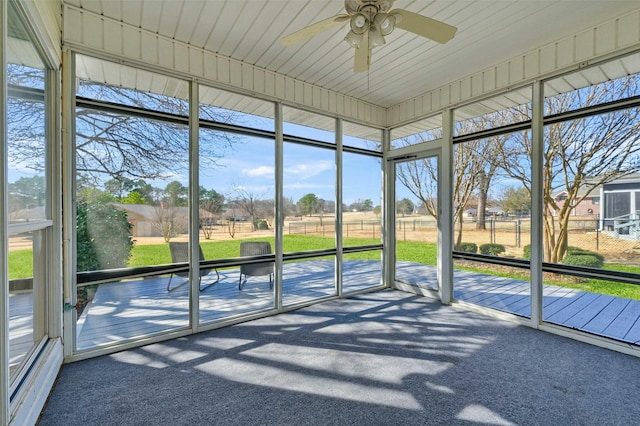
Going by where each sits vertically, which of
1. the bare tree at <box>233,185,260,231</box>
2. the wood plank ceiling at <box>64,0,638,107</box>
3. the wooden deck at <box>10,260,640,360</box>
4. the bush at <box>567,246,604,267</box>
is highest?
the wood plank ceiling at <box>64,0,638,107</box>

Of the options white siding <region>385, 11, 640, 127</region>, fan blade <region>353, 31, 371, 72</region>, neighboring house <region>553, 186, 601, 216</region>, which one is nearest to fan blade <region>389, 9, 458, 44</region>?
fan blade <region>353, 31, 371, 72</region>

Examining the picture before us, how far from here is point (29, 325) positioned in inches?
82.3

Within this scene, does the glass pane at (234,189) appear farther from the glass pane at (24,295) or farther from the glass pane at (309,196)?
the glass pane at (24,295)

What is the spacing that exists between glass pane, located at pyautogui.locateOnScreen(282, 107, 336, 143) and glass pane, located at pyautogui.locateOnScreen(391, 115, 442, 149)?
122cm

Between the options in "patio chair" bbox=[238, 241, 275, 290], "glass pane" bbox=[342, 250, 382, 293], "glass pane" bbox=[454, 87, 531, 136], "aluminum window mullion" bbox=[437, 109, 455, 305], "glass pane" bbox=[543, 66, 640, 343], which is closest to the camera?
"glass pane" bbox=[543, 66, 640, 343]

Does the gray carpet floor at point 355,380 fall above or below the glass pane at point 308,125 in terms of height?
below

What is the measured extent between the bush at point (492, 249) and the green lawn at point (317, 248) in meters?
0.22

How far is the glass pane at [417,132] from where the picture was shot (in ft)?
14.4

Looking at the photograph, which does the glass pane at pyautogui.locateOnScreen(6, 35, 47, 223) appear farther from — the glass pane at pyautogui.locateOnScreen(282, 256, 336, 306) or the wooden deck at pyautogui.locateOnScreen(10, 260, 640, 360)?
the glass pane at pyautogui.locateOnScreen(282, 256, 336, 306)

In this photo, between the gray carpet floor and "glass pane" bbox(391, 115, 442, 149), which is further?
"glass pane" bbox(391, 115, 442, 149)

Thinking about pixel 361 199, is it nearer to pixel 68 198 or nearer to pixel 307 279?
pixel 307 279

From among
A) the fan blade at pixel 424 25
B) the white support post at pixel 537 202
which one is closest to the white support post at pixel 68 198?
the fan blade at pixel 424 25

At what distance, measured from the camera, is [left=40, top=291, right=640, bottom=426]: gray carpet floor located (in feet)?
6.27

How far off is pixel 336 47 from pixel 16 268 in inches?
130
